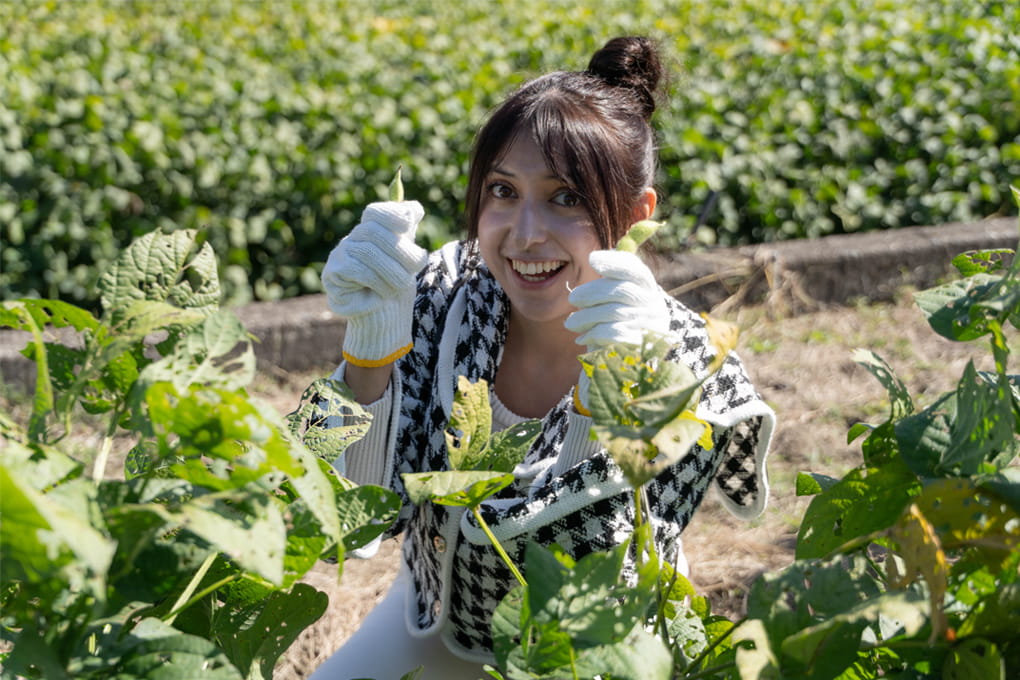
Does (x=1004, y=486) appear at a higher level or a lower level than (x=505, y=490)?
higher

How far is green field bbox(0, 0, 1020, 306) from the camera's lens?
148 inches

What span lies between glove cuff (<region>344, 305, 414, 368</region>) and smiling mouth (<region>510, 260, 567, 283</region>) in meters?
0.21

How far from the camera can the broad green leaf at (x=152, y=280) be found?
30.1 inches

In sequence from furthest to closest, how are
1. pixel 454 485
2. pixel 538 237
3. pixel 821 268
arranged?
pixel 821 268
pixel 538 237
pixel 454 485

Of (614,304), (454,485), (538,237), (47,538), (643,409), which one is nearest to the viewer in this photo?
(47,538)

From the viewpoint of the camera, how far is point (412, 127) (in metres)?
4.07

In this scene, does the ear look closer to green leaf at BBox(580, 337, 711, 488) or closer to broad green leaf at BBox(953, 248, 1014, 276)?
broad green leaf at BBox(953, 248, 1014, 276)

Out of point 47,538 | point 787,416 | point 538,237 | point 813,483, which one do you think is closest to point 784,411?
point 787,416

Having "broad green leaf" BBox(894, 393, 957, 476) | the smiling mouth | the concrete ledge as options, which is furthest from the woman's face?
the concrete ledge

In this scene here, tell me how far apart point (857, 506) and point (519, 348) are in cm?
118

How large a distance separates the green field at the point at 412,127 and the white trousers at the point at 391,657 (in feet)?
6.52

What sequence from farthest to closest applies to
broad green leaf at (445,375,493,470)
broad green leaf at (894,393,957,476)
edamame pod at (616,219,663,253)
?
edamame pod at (616,219,663,253) < broad green leaf at (445,375,493,470) < broad green leaf at (894,393,957,476)

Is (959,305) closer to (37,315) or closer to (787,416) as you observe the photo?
(37,315)

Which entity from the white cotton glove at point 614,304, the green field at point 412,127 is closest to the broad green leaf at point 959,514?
the white cotton glove at point 614,304
